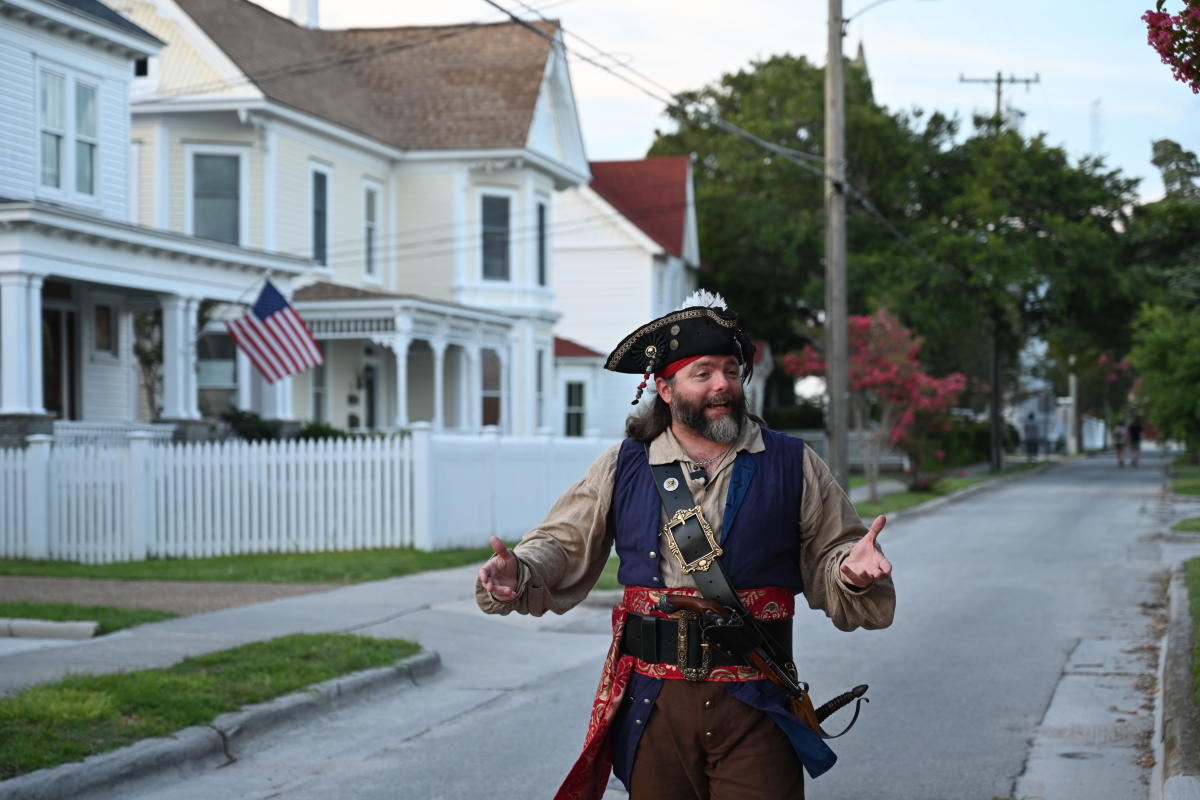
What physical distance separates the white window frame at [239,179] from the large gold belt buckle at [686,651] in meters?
23.1

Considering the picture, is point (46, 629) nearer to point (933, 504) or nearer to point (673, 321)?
point (673, 321)

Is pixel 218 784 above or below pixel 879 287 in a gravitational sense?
below

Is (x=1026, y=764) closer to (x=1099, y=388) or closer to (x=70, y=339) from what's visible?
(x=70, y=339)

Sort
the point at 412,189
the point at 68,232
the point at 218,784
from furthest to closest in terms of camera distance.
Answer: the point at 412,189, the point at 68,232, the point at 218,784

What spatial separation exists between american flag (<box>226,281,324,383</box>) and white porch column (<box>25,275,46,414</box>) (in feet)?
9.71

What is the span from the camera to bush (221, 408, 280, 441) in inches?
904

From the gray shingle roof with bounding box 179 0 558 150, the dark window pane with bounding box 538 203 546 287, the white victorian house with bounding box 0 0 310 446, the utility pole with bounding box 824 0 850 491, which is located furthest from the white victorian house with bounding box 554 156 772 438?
the utility pole with bounding box 824 0 850 491

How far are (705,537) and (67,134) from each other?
19.2 meters

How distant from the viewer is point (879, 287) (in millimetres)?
43219

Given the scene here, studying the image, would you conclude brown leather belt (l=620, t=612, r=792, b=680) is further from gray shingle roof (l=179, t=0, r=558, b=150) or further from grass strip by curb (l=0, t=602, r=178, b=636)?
gray shingle roof (l=179, t=0, r=558, b=150)

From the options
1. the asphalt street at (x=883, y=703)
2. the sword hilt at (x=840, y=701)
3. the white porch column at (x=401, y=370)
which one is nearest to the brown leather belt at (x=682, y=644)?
the sword hilt at (x=840, y=701)

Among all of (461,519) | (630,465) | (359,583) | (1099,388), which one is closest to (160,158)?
(461,519)

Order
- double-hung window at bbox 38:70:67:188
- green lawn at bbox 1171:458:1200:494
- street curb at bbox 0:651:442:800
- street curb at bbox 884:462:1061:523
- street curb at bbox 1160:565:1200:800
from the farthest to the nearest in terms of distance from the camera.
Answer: green lawn at bbox 1171:458:1200:494
street curb at bbox 884:462:1061:523
double-hung window at bbox 38:70:67:188
street curb at bbox 0:651:442:800
street curb at bbox 1160:565:1200:800

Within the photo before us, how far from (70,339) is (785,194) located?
96.9 ft
